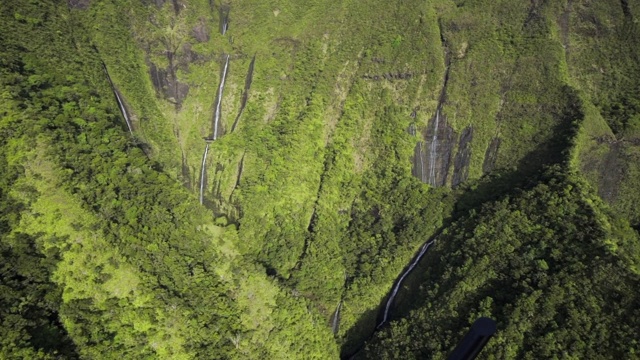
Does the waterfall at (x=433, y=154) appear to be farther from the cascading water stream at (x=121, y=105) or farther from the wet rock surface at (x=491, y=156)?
the cascading water stream at (x=121, y=105)

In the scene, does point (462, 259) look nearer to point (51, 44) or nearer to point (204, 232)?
point (204, 232)

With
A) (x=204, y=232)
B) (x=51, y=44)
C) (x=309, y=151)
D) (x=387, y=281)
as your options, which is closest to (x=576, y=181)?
(x=387, y=281)

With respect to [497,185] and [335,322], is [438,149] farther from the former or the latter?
[335,322]

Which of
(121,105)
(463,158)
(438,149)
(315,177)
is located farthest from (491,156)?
(121,105)

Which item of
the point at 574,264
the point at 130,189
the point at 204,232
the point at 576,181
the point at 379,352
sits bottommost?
the point at 379,352

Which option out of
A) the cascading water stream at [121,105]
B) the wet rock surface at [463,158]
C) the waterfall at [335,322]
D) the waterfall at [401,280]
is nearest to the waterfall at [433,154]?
the wet rock surface at [463,158]

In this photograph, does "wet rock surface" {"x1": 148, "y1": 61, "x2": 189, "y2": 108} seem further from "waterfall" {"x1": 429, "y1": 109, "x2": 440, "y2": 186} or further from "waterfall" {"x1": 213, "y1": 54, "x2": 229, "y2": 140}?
"waterfall" {"x1": 429, "y1": 109, "x2": 440, "y2": 186}

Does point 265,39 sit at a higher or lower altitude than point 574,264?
higher
